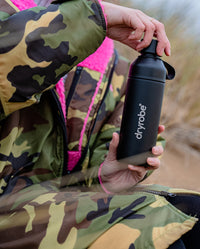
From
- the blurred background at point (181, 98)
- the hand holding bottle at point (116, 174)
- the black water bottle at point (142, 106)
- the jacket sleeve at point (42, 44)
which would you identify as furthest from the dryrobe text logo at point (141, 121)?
the blurred background at point (181, 98)

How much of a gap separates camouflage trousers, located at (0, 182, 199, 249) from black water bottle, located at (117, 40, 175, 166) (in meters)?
0.13

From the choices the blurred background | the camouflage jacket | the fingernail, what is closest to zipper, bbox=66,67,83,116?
the camouflage jacket

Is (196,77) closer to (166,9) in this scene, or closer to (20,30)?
(166,9)

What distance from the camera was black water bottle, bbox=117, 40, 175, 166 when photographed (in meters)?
0.76

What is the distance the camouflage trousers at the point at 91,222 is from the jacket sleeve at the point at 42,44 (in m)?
0.27

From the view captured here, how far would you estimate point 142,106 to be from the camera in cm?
78

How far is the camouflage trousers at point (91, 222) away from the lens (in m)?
0.69

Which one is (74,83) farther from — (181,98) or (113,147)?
(181,98)

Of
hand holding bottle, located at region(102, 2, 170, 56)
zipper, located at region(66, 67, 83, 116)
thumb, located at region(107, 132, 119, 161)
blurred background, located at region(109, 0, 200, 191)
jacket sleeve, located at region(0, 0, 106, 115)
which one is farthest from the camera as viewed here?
blurred background, located at region(109, 0, 200, 191)

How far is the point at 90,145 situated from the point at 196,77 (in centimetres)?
199

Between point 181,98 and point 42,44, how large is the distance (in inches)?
86.1

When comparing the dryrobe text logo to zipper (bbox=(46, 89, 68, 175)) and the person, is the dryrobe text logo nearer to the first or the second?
the person

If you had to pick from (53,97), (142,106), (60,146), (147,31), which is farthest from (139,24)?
(60,146)

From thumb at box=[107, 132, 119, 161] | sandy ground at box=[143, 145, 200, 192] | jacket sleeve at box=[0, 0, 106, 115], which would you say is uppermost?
jacket sleeve at box=[0, 0, 106, 115]
